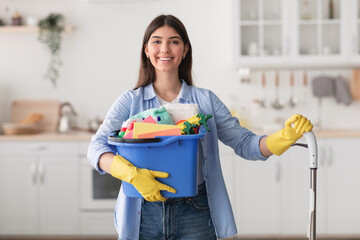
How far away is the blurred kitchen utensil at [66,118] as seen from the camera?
13.5 ft

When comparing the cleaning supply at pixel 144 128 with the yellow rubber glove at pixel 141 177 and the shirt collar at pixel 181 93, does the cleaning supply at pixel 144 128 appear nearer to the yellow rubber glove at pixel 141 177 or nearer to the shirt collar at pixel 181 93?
the yellow rubber glove at pixel 141 177

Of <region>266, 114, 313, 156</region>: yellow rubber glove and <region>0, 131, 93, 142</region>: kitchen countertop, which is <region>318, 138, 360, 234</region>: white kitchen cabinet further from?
<region>266, 114, 313, 156</region>: yellow rubber glove

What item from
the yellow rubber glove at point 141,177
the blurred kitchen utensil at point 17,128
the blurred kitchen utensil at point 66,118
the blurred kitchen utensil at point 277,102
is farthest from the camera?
the blurred kitchen utensil at point 277,102

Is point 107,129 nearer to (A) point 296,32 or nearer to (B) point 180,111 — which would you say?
(B) point 180,111

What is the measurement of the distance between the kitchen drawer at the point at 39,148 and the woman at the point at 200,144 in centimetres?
219

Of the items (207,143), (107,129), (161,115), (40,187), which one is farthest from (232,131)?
(40,187)

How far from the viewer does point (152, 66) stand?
1.77 metres

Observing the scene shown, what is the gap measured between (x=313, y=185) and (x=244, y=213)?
7.84 ft

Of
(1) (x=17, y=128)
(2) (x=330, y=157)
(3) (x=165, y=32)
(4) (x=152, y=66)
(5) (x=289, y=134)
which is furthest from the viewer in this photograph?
(1) (x=17, y=128)

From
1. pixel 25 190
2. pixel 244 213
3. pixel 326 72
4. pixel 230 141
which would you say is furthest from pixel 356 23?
pixel 25 190

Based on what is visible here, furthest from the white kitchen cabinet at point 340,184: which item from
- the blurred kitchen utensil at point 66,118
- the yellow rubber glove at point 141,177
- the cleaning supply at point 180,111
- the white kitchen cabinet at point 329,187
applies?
the yellow rubber glove at point 141,177

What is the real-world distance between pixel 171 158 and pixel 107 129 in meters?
0.27

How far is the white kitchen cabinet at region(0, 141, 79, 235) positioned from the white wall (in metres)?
0.60

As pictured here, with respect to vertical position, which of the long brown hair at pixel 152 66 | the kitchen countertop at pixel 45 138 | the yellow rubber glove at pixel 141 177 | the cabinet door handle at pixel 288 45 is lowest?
the kitchen countertop at pixel 45 138
